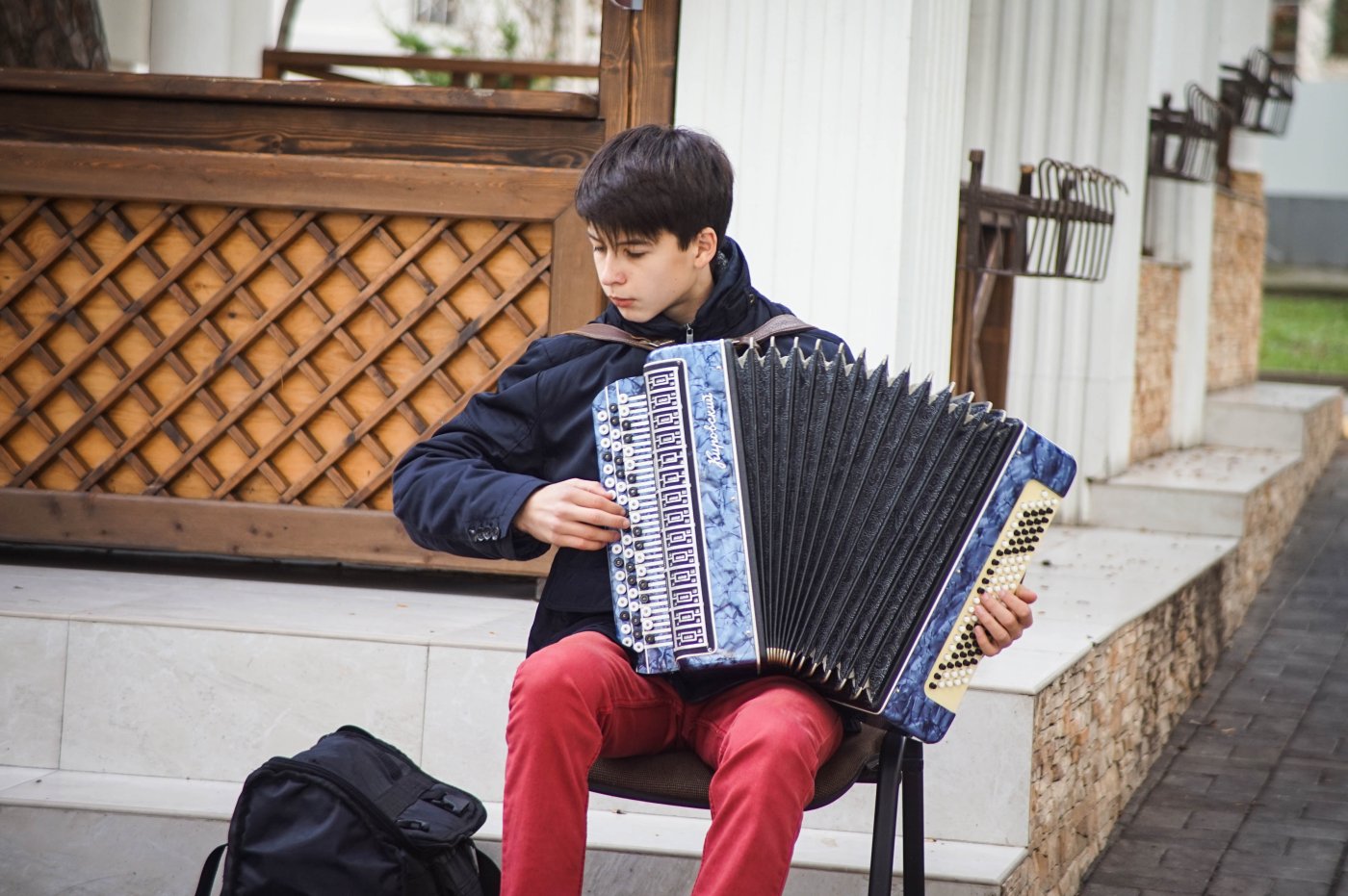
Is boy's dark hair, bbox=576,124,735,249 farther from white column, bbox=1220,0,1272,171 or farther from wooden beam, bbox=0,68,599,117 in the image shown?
white column, bbox=1220,0,1272,171

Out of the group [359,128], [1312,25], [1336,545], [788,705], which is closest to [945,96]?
[359,128]

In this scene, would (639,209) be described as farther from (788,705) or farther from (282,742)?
(282,742)

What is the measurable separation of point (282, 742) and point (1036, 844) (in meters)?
1.59

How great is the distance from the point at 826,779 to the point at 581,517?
55 centimetres

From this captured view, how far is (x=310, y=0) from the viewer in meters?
18.3

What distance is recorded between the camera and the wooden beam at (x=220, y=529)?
13.3 ft

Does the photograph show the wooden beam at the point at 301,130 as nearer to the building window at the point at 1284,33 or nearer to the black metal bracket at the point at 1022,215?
the black metal bracket at the point at 1022,215

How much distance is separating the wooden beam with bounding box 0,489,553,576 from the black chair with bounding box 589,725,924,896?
1.71 meters

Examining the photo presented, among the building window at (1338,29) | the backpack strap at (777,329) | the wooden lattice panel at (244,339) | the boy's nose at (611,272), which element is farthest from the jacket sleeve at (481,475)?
the building window at (1338,29)

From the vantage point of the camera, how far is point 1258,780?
4.23 metres

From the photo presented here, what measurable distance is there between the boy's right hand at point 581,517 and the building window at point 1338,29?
22.4 m

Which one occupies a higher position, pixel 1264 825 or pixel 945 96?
pixel 945 96

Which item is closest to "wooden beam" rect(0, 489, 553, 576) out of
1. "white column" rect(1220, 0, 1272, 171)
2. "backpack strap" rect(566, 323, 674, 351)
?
"backpack strap" rect(566, 323, 674, 351)

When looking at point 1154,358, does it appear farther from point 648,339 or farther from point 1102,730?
point 648,339
